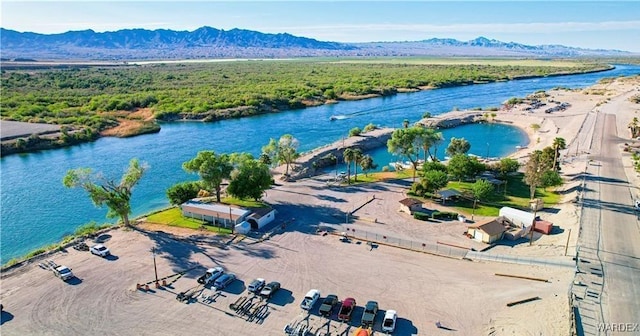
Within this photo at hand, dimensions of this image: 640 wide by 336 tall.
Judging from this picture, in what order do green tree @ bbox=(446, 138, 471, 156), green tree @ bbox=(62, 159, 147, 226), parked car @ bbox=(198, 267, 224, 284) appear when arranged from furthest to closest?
green tree @ bbox=(446, 138, 471, 156) < green tree @ bbox=(62, 159, 147, 226) < parked car @ bbox=(198, 267, 224, 284)

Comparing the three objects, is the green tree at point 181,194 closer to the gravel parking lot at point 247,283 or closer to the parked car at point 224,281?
the gravel parking lot at point 247,283

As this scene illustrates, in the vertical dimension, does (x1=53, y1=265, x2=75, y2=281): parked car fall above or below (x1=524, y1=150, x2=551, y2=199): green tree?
below

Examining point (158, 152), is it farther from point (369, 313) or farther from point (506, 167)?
point (369, 313)

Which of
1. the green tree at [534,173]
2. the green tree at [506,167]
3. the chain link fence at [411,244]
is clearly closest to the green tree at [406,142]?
the green tree at [506,167]

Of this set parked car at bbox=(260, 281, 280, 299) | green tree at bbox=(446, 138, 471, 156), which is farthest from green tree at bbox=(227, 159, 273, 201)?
green tree at bbox=(446, 138, 471, 156)

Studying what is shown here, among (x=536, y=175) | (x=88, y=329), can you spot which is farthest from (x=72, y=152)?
(x=536, y=175)

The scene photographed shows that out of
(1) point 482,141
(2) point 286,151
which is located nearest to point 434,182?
(2) point 286,151

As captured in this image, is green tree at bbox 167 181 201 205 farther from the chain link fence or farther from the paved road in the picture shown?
the paved road
